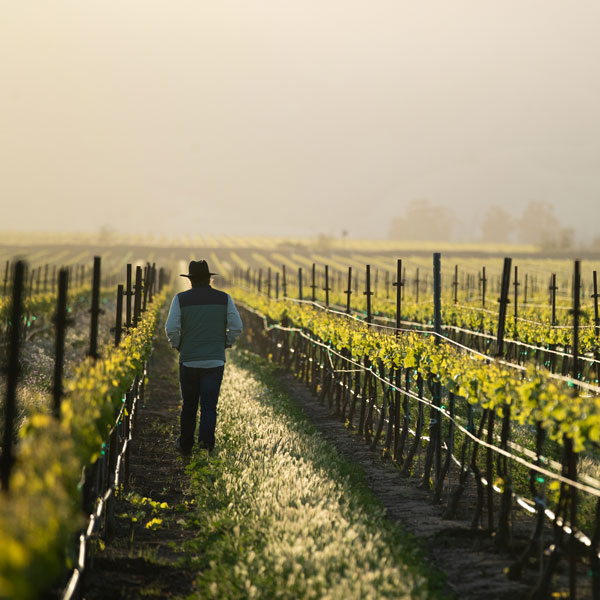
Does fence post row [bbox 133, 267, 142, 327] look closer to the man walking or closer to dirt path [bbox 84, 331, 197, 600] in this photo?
dirt path [bbox 84, 331, 197, 600]

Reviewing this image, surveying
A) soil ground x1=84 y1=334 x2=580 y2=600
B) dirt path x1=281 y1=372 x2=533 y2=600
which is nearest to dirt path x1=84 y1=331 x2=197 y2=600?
soil ground x1=84 y1=334 x2=580 y2=600

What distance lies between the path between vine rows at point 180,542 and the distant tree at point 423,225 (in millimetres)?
178888

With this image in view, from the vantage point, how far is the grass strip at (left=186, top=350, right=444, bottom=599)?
5.18 m

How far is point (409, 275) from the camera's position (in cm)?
7500

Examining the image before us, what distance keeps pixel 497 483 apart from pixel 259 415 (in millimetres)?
5033

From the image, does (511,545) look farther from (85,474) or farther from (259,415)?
(259,415)

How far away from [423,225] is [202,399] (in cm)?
18167

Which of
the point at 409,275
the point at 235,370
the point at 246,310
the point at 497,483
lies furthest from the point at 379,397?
the point at 409,275

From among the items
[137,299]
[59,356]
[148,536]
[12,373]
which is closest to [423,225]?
[137,299]

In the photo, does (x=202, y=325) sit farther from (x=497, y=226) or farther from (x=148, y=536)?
(x=497, y=226)

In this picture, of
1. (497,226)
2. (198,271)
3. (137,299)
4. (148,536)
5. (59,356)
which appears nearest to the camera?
(59,356)

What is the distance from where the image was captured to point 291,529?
6.13 m

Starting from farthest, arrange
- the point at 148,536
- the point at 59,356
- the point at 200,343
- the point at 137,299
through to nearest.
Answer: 1. the point at 137,299
2. the point at 200,343
3. the point at 148,536
4. the point at 59,356

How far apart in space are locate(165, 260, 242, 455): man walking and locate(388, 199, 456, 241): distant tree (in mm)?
179689
